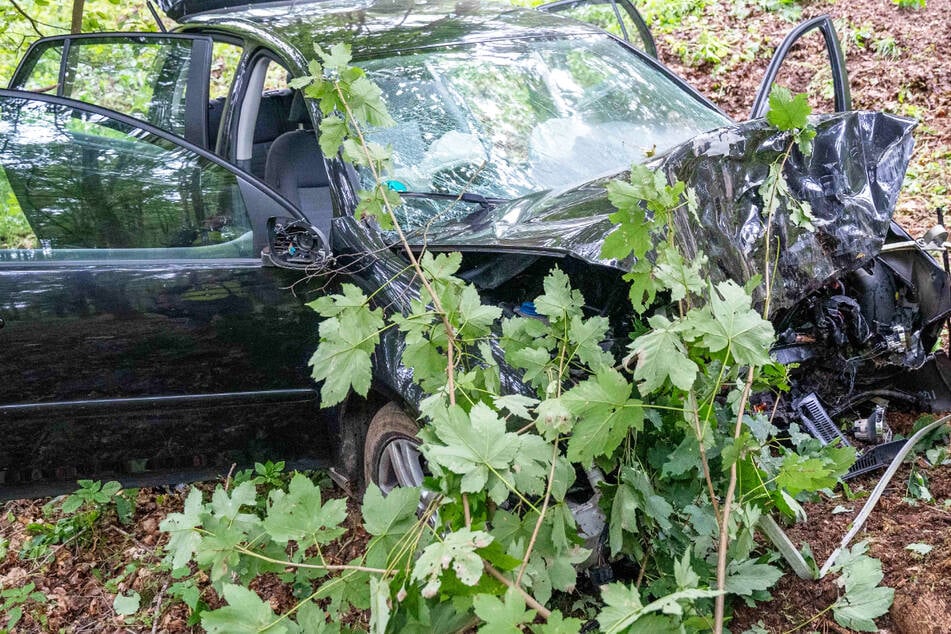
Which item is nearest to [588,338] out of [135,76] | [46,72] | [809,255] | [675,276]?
[675,276]

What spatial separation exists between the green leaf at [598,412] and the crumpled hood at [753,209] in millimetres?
506

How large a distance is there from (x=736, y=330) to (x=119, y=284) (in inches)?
82.7

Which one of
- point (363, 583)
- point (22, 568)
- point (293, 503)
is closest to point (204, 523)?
point (293, 503)

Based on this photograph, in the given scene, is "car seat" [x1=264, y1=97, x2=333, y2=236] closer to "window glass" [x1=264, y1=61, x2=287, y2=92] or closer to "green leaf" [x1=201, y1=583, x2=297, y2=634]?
"window glass" [x1=264, y1=61, x2=287, y2=92]

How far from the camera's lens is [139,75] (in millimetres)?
3812

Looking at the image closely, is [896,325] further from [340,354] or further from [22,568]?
[22,568]

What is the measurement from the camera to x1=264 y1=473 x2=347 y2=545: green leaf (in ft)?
6.04

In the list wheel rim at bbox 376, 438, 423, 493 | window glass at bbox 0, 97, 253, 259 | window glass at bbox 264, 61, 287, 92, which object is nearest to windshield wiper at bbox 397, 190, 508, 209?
window glass at bbox 0, 97, 253, 259

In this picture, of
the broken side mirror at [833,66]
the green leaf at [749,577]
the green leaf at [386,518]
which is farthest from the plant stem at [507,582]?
the broken side mirror at [833,66]

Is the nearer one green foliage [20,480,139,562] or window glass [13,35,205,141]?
green foliage [20,480,139,562]

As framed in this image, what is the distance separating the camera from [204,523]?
6.64 feet

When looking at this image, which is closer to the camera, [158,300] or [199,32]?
[158,300]

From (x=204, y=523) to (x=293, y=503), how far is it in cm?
29

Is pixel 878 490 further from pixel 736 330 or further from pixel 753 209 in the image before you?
pixel 736 330
